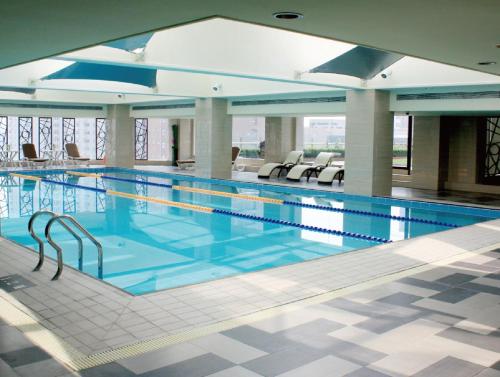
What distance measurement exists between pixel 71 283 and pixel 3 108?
17.7 meters

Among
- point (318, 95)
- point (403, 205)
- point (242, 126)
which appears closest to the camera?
point (403, 205)

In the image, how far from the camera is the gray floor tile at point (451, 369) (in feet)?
11.7

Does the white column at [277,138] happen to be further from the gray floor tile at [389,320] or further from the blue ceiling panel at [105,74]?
the gray floor tile at [389,320]

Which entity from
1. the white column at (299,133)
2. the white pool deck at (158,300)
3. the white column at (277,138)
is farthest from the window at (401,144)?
the white pool deck at (158,300)

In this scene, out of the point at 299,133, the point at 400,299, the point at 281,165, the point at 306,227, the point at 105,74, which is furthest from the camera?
the point at 299,133

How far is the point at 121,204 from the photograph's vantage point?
13.6m

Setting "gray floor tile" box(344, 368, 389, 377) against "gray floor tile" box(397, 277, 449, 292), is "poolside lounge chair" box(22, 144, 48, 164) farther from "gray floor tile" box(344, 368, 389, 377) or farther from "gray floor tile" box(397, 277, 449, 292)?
"gray floor tile" box(344, 368, 389, 377)

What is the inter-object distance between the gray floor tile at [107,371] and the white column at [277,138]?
18.3 meters

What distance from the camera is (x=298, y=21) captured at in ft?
15.3

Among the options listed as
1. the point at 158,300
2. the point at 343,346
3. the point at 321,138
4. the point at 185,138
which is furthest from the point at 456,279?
the point at 185,138

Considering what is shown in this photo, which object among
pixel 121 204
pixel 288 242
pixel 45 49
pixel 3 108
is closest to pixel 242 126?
pixel 3 108

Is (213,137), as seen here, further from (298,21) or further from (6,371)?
(6,371)

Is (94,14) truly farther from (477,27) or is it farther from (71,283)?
(477,27)

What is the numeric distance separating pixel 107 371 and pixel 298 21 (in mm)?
3062
